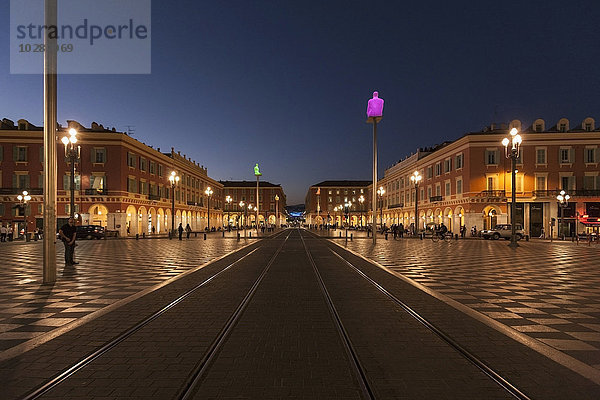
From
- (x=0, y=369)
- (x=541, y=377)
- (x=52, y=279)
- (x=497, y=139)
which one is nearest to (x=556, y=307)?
(x=541, y=377)

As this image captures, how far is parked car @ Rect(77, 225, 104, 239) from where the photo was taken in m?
38.4

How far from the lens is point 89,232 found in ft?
127

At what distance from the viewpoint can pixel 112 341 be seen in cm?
589

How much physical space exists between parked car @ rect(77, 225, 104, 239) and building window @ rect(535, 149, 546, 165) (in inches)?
1909

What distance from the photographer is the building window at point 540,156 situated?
153 feet

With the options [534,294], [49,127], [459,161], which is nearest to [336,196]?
[459,161]

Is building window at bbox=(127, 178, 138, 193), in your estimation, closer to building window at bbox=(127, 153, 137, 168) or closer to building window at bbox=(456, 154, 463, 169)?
building window at bbox=(127, 153, 137, 168)

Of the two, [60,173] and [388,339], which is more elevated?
[60,173]

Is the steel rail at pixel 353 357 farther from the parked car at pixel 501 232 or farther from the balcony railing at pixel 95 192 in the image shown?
the balcony railing at pixel 95 192

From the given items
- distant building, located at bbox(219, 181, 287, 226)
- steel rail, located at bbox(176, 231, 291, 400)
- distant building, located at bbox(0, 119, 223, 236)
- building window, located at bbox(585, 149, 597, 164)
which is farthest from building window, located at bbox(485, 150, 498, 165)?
distant building, located at bbox(219, 181, 287, 226)

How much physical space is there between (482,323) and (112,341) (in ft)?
19.8

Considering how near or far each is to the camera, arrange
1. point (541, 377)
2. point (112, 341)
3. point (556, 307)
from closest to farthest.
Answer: point (541, 377)
point (112, 341)
point (556, 307)

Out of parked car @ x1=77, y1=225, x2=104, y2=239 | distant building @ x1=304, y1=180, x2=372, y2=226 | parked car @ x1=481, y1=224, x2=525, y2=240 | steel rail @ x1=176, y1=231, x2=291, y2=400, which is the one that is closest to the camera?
steel rail @ x1=176, y1=231, x2=291, y2=400

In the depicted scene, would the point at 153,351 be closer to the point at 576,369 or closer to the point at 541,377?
the point at 541,377
